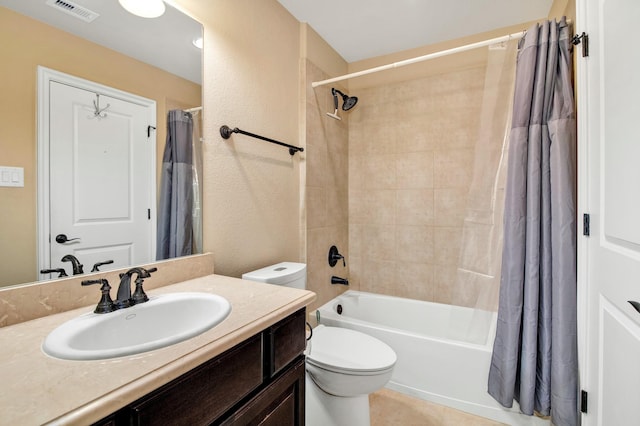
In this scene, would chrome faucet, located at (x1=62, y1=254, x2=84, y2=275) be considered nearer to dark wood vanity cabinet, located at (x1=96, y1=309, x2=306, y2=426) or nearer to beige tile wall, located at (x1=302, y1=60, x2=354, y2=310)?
dark wood vanity cabinet, located at (x1=96, y1=309, x2=306, y2=426)

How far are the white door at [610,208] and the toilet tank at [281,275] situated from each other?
1.25 meters

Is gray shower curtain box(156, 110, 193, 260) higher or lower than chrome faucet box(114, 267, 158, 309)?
higher

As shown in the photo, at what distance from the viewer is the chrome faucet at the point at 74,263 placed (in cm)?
91

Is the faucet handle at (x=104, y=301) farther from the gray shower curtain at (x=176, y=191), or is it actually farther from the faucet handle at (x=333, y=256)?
the faucet handle at (x=333, y=256)

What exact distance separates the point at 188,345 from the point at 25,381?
26cm

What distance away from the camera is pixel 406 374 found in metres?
1.81

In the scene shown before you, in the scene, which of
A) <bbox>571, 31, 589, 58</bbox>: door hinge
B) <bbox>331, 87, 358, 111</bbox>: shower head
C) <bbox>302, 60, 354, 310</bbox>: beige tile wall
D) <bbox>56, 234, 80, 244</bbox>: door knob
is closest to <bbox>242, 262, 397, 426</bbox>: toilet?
<bbox>302, 60, 354, 310</bbox>: beige tile wall

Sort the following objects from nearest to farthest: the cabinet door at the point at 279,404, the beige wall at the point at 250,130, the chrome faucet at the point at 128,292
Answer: the cabinet door at the point at 279,404 → the chrome faucet at the point at 128,292 → the beige wall at the point at 250,130

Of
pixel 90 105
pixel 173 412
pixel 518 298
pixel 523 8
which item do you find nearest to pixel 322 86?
pixel 523 8

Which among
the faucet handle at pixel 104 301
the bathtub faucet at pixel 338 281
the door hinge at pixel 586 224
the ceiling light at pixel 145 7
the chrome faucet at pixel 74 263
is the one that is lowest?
the bathtub faucet at pixel 338 281

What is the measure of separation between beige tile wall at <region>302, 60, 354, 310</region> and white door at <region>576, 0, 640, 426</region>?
1442 mm

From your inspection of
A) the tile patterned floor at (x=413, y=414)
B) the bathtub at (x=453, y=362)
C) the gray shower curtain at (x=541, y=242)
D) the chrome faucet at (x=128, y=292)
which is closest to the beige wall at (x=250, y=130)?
the chrome faucet at (x=128, y=292)

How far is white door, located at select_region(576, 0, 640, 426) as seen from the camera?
84 cm

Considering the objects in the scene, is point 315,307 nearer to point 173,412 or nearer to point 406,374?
point 406,374
